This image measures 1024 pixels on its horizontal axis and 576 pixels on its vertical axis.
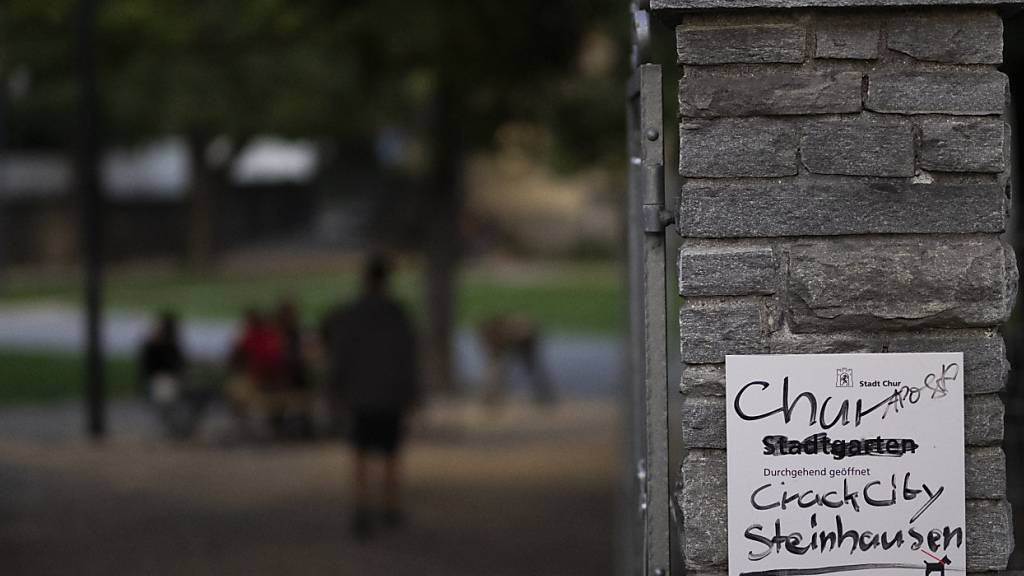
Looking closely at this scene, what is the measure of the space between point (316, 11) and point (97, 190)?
4.36 meters

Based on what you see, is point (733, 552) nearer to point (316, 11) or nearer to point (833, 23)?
point (833, 23)

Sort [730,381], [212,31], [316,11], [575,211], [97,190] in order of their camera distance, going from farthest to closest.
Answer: [575,211], [212,31], [97,190], [316,11], [730,381]

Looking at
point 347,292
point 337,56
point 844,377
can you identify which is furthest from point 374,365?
point 347,292

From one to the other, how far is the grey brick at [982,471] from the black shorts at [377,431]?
22.8 feet

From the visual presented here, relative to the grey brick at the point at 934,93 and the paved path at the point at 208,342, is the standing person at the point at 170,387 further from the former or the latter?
the grey brick at the point at 934,93

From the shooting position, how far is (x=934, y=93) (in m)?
3.65

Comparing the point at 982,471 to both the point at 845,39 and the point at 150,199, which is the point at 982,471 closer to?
the point at 845,39

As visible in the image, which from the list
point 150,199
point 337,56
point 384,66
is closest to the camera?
point 384,66

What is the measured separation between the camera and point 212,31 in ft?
69.5

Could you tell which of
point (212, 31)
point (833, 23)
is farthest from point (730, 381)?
point (212, 31)

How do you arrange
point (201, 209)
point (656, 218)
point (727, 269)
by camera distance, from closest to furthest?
point (727, 269) → point (656, 218) → point (201, 209)

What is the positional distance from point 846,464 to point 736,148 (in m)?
0.70

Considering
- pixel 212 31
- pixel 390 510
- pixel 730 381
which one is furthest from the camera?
pixel 212 31

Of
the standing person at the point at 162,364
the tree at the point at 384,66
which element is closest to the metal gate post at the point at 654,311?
the tree at the point at 384,66
